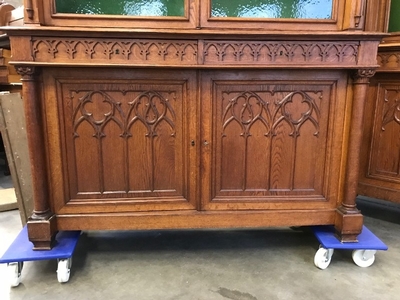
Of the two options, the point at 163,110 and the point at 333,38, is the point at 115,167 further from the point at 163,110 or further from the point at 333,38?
the point at 333,38

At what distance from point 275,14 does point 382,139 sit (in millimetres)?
1199

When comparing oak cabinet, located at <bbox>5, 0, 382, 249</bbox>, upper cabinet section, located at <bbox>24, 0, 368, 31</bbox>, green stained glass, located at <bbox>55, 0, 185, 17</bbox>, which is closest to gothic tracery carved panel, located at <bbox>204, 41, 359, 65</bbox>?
oak cabinet, located at <bbox>5, 0, 382, 249</bbox>

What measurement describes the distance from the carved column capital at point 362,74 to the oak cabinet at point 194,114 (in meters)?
0.01

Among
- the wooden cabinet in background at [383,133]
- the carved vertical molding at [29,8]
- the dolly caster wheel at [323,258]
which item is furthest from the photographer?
the wooden cabinet in background at [383,133]

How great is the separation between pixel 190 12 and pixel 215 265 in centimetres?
137

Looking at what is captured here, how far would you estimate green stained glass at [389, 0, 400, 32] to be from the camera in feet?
7.65

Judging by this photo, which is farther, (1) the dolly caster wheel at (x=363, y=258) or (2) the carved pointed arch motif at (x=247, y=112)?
(1) the dolly caster wheel at (x=363, y=258)

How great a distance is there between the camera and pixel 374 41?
1716 mm

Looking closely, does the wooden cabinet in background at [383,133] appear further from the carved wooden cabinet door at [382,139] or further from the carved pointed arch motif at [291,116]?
the carved pointed arch motif at [291,116]

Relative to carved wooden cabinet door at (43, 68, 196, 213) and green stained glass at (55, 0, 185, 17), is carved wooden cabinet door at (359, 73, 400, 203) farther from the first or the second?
green stained glass at (55, 0, 185, 17)

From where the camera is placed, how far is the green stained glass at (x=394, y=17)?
91.8 inches

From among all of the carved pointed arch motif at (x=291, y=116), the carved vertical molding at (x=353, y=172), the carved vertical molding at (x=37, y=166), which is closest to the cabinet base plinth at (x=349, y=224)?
the carved vertical molding at (x=353, y=172)

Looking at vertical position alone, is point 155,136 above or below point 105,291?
above

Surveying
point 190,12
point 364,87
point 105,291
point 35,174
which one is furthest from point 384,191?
point 35,174
